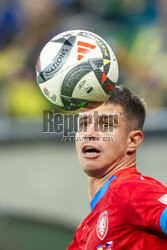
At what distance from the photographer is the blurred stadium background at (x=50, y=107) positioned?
7949 mm

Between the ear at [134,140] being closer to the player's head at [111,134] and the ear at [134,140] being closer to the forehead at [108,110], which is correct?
the player's head at [111,134]

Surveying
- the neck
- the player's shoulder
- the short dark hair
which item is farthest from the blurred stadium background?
the player's shoulder

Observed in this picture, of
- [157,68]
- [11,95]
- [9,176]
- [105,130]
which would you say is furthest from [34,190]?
[105,130]

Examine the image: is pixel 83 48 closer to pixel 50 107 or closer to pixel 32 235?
pixel 32 235

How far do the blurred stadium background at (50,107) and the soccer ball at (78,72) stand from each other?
14.0ft

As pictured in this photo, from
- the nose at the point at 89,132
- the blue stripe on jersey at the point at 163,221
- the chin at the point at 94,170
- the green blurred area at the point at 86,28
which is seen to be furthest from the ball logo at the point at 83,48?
the green blurred area at the point at 86,28

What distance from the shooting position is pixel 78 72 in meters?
3.65

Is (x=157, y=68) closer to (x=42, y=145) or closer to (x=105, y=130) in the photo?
(x=42, y=145)

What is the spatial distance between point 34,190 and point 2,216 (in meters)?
0.71

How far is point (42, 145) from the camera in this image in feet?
27.0

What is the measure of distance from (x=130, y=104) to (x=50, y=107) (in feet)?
15.4

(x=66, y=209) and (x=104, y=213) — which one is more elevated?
(x=104, y=213)

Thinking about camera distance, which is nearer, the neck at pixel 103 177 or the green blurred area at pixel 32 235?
the neck at pixel 103 177

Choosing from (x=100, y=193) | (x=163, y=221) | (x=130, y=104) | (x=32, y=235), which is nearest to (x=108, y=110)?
(x=130, y=104)
